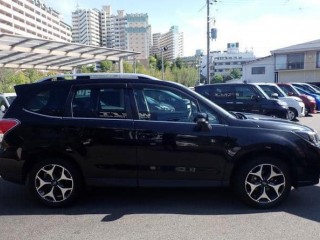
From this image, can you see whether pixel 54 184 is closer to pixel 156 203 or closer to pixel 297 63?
pixel 156 203

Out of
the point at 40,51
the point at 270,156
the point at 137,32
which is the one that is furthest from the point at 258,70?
the point at 270,156

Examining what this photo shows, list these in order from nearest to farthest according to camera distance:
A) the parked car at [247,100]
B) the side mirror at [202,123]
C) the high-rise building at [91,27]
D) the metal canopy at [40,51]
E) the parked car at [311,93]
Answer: the side mirror at [202,123] < the parked car at [247,100] < the metal canopy at [40,51] < the parked car at [311,93] < the high-rise building at [91,27]

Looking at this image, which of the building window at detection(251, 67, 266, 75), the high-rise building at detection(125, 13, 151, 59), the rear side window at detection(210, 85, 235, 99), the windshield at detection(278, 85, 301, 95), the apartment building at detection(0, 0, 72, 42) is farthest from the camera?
the apartment building at detection(0, 0, 72, 42)

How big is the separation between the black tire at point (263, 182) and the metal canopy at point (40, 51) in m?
13.9

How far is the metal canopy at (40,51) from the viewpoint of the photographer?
17250mm

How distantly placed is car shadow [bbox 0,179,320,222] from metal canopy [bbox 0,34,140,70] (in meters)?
12.3

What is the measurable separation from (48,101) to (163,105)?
1.59 m

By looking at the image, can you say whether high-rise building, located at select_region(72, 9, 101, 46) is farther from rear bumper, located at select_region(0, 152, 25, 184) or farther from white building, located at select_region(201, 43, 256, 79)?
rear bumper, located at select_region(0, 152, 25, 184)

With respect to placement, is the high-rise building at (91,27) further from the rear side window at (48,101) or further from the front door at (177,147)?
the front door at (177,147)

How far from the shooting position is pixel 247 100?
→ 12062 millimetres

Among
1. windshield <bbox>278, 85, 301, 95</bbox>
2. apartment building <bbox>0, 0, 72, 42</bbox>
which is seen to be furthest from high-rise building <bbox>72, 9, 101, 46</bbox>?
windshield <bbox>278, 85, 301, 95</bbox>

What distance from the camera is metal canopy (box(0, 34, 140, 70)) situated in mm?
17250

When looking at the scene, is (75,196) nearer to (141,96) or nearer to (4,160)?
(4,160)

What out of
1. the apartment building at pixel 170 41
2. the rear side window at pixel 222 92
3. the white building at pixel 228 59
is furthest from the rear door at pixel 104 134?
the white building at pixel 228 59
